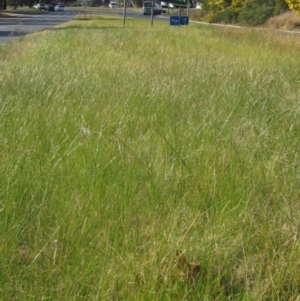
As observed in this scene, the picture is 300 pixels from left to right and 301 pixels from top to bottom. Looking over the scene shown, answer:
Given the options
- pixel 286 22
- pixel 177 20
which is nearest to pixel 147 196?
pixel 177 20

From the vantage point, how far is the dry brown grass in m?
33.2

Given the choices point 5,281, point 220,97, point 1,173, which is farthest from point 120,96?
point 5,281

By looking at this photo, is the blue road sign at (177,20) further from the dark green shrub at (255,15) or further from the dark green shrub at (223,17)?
the dark green shrub at (223,17)

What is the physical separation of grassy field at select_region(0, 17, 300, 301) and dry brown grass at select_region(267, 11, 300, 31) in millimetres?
30573

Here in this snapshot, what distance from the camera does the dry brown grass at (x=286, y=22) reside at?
109 feet

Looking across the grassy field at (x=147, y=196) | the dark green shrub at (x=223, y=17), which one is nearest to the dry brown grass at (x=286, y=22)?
the dark green shrub at (x=223, y=17)

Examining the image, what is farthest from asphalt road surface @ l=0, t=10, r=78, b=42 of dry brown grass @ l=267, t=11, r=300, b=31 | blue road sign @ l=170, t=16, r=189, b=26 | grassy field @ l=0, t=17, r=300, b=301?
dry brown grass @ l=267, t=11, r=300, b=31

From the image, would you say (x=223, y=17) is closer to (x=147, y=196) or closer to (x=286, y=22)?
(x=286, y=22)

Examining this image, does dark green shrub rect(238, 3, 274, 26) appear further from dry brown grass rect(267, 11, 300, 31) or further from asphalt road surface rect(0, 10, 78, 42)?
asphalt road surface rect(0, 10, 78, 42)

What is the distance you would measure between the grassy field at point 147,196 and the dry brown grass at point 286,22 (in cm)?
3057

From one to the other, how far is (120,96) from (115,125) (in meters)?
0.98

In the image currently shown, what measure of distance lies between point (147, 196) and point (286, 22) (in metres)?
33.7

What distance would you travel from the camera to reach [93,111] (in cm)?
410

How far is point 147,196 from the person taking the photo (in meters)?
2.59
